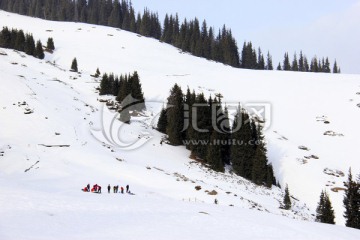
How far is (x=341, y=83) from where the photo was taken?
68.6 metres

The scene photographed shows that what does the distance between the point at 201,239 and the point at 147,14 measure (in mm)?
120940

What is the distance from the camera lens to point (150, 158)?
34.6 metres

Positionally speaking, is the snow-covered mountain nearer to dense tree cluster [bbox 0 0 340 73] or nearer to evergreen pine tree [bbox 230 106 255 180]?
evergreen pine tree [bbox 230 106 255 180]

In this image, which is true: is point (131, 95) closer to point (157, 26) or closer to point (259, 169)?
point (259, 169)

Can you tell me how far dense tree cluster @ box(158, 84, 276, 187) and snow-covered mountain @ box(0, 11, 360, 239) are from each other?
5.99ft

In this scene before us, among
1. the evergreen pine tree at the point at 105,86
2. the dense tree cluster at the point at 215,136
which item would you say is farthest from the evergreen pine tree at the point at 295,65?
the evergreen pine tree at the point at 105,86

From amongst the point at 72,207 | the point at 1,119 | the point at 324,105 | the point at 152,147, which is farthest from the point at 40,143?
the point at 324,105

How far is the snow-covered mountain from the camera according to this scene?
1414 centimetres

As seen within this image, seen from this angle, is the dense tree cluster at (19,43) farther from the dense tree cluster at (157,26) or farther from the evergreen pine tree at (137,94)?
the dense tree cluster at (157,26)

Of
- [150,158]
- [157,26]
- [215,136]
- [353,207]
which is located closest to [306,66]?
[157,26]

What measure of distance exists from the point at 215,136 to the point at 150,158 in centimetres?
897

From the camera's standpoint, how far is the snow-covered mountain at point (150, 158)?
14141 mm

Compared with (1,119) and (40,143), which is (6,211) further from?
(1,119)

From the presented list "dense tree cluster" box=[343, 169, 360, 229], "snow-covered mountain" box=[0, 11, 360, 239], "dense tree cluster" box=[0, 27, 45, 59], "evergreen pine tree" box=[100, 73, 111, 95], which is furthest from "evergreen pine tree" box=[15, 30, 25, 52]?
"dense tree cluster" box=[343, 169, 360, 229]
